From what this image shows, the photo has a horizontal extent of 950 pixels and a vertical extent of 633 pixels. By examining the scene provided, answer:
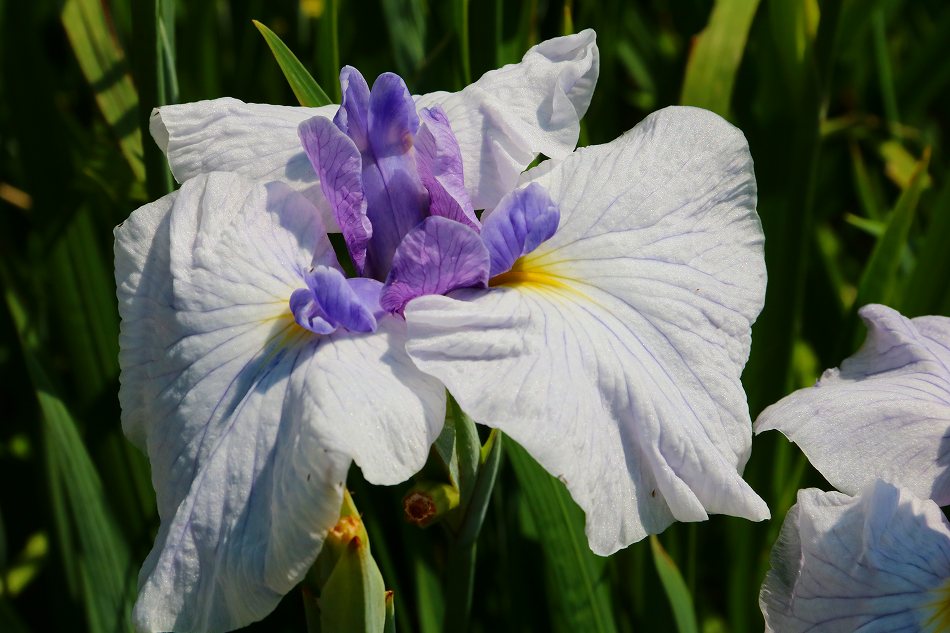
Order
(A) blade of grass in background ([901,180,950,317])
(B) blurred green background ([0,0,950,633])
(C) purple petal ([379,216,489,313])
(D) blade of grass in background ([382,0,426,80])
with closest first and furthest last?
(C) purple petal ([379,216,489,313]), (B) blurred green background ([0,0,950,633]), (A) blade of grass in background ([901,180,950,317]), (D) blade of grass in background ([382,0,426,80])

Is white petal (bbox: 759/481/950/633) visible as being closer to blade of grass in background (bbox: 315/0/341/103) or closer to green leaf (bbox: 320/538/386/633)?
green leaf (bbox: 320/538/386/633)

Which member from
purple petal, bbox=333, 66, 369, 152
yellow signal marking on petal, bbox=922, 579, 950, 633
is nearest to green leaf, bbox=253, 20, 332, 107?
purple petal, bbox=333, 66, 369, 152

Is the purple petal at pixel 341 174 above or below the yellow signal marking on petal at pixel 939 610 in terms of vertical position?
above

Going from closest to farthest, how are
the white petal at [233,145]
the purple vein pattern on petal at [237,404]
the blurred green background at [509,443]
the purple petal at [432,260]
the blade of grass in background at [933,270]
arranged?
the purple vein pattern on petal at [237,404] → the purple petal at [432,260] → the white petal at [233,145] → the blurred green background at [509,443] → the blade of grass in background at [933,270]

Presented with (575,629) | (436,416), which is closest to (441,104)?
(436,416)

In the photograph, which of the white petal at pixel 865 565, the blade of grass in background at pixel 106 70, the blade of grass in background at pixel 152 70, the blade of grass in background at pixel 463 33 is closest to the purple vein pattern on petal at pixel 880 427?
the white petal at pixel 865 565

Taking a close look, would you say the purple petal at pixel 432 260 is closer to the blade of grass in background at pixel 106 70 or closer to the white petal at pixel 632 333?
the white petal at pixel 632 333

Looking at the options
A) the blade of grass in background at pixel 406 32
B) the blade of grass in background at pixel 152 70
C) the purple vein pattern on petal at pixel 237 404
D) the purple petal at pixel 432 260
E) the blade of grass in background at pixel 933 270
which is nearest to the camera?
the purple vein pattern on petal at pixel 237 404
